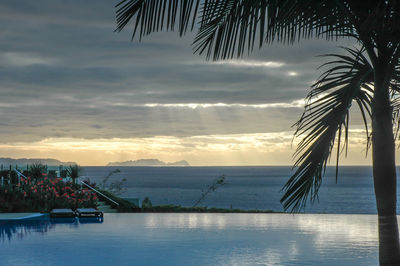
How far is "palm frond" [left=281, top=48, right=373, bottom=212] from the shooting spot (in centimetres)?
582

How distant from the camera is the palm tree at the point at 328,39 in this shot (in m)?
4.04

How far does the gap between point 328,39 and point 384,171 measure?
158cm

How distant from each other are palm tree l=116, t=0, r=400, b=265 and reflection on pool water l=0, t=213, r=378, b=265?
3.93 meters

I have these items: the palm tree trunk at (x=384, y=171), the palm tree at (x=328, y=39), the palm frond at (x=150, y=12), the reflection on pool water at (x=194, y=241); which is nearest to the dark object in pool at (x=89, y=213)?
the reflection on pool water at (x=194, y=241)

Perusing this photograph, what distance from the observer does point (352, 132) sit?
656 cm

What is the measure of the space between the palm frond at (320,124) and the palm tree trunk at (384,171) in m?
0.42

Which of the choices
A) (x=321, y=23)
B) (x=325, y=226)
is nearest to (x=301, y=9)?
(x=321, y=23)

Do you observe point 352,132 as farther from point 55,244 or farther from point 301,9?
point 55,244

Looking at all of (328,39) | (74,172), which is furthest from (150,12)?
(74,172)

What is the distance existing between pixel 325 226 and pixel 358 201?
76318 mm

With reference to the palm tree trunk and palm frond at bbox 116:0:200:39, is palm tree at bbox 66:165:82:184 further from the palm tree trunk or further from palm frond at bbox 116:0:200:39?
palm frond at bbox 116:0:200:39

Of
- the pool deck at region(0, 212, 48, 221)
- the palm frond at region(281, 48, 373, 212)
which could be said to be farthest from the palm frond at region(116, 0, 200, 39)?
the pool deck at region(0, 212, 48, 221)

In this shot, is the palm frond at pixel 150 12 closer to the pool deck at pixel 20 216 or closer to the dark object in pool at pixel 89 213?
the dark object in pool at pixel 89 213

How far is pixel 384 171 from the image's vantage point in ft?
17.6
